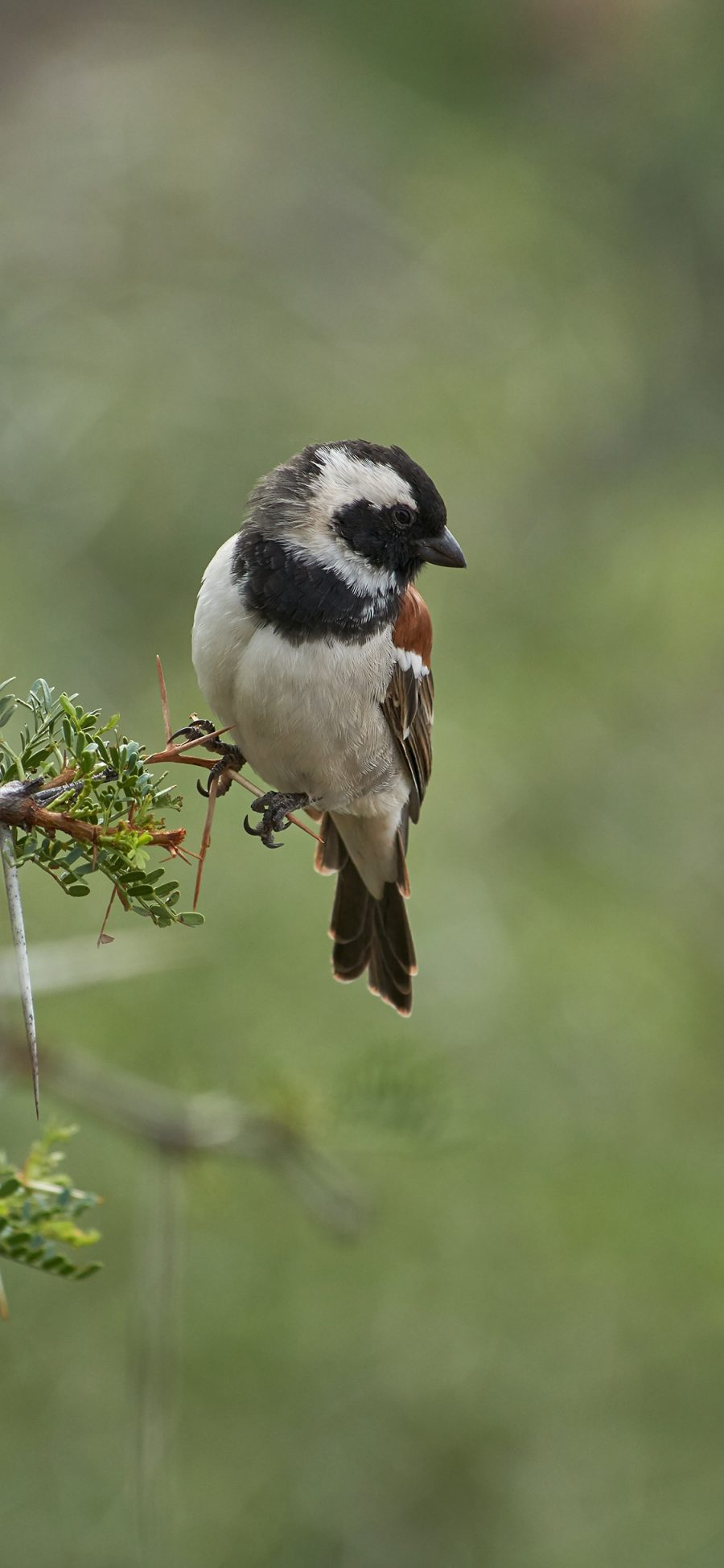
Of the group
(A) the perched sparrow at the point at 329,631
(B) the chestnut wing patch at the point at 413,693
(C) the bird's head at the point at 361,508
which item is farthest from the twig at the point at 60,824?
(B) the chestnut wing patch at the point at 413,693

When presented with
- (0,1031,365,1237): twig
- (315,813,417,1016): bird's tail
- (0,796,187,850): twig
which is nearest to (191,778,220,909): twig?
(0,796,187,850): twig

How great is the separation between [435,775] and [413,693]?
72.8 inches

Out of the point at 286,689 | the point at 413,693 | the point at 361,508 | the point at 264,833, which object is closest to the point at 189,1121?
the point at 264,833

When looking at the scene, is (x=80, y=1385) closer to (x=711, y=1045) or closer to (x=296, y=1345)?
(x=296, y=1345)

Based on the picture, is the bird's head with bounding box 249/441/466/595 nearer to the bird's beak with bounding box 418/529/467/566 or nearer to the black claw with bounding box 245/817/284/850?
the bird's beak with bounding box 418/529/467/566

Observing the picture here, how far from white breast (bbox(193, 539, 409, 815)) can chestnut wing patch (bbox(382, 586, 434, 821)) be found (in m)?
0.07

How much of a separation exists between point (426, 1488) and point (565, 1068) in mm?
1233

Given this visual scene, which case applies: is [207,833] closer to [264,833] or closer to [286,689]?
[264,833]

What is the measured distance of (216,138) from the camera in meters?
5.58

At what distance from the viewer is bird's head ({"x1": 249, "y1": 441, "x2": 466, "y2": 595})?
2354mm

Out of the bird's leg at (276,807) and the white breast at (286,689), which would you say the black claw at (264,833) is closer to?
the bird's leg at (276,807)

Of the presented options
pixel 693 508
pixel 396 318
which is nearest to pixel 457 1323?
pixel 693 508

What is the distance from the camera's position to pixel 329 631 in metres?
2.28

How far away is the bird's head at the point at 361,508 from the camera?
2354 millimetres
